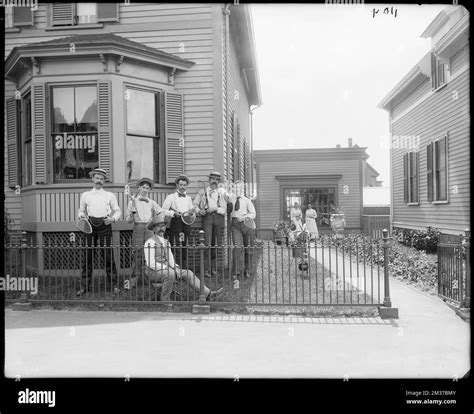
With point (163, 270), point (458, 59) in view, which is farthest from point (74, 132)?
point (458, 59)

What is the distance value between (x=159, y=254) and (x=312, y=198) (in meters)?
16.1

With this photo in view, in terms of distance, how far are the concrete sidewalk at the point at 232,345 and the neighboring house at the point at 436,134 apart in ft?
18.4

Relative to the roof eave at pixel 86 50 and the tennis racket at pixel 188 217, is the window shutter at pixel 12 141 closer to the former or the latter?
the roof eave at pixel 86 50

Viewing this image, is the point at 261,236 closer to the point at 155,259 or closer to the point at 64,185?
the point at 64,185

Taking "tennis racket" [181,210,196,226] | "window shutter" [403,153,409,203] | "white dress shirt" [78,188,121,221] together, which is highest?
"window shutter" [403,153,409,203]

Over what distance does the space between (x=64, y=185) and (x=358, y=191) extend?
52.7 ft

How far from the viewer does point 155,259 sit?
6852 mm

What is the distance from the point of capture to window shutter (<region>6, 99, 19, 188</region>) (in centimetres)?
994

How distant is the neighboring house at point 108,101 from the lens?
8891 millimetres

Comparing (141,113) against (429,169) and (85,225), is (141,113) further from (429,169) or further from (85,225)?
(429,169)

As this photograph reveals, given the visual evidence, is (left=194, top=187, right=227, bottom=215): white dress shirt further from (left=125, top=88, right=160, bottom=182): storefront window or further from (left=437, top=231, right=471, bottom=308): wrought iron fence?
(left=437, top=231, right=471, bottom=308): wrought iron fence

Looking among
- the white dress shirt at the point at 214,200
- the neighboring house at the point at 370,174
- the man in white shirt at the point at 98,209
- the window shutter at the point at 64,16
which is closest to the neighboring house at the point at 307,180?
the white dress shirt at the point at 214,200

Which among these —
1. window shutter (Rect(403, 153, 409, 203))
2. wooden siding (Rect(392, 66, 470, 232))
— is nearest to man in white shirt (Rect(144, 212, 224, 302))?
wooden siding (Rect(392, 66, 470, 232))

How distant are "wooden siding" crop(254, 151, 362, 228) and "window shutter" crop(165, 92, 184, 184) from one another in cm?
1323
